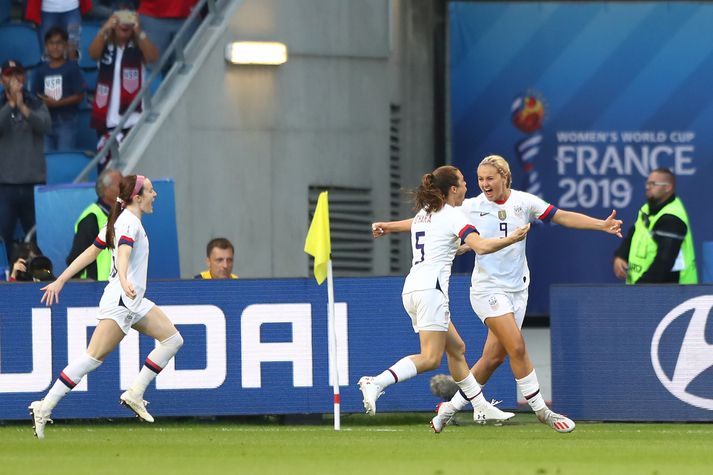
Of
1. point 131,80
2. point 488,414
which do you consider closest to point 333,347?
point 488,414

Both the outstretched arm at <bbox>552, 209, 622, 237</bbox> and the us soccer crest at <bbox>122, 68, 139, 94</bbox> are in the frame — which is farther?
the us soccer crest at <bbox>122, 68, 139, 94</bbox>

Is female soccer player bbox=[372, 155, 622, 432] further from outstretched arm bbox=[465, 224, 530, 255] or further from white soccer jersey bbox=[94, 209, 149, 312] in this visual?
white soccer jersey bbox=[94, 209, 149, 312]

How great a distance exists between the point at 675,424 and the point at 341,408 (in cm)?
281

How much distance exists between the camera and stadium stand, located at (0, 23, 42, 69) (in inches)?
843

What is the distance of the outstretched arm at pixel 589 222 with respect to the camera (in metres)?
13.3

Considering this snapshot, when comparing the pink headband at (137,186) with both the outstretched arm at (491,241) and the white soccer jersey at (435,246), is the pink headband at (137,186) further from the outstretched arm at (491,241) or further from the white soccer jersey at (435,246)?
the outstretched arm at (491,241)

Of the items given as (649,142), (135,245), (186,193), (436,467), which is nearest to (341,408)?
(135,245)

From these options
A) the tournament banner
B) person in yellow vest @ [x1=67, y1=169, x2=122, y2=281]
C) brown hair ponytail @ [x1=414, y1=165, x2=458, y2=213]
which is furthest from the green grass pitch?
the tournament banner

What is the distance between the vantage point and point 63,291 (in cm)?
1533

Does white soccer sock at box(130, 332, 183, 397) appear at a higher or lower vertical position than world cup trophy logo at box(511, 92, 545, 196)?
lower

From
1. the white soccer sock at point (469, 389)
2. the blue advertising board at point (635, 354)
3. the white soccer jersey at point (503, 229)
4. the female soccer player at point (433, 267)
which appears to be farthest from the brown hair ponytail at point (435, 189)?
the blue advertising board at point (635, 354)

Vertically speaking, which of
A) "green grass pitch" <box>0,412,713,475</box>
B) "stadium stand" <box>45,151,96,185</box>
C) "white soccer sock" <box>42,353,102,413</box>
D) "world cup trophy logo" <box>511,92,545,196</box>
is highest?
"world cup trophy logo" <box>511,92,545,196</box>

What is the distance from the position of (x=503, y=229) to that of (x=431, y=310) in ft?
3.07

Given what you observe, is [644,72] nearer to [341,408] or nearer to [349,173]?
[349,173]
